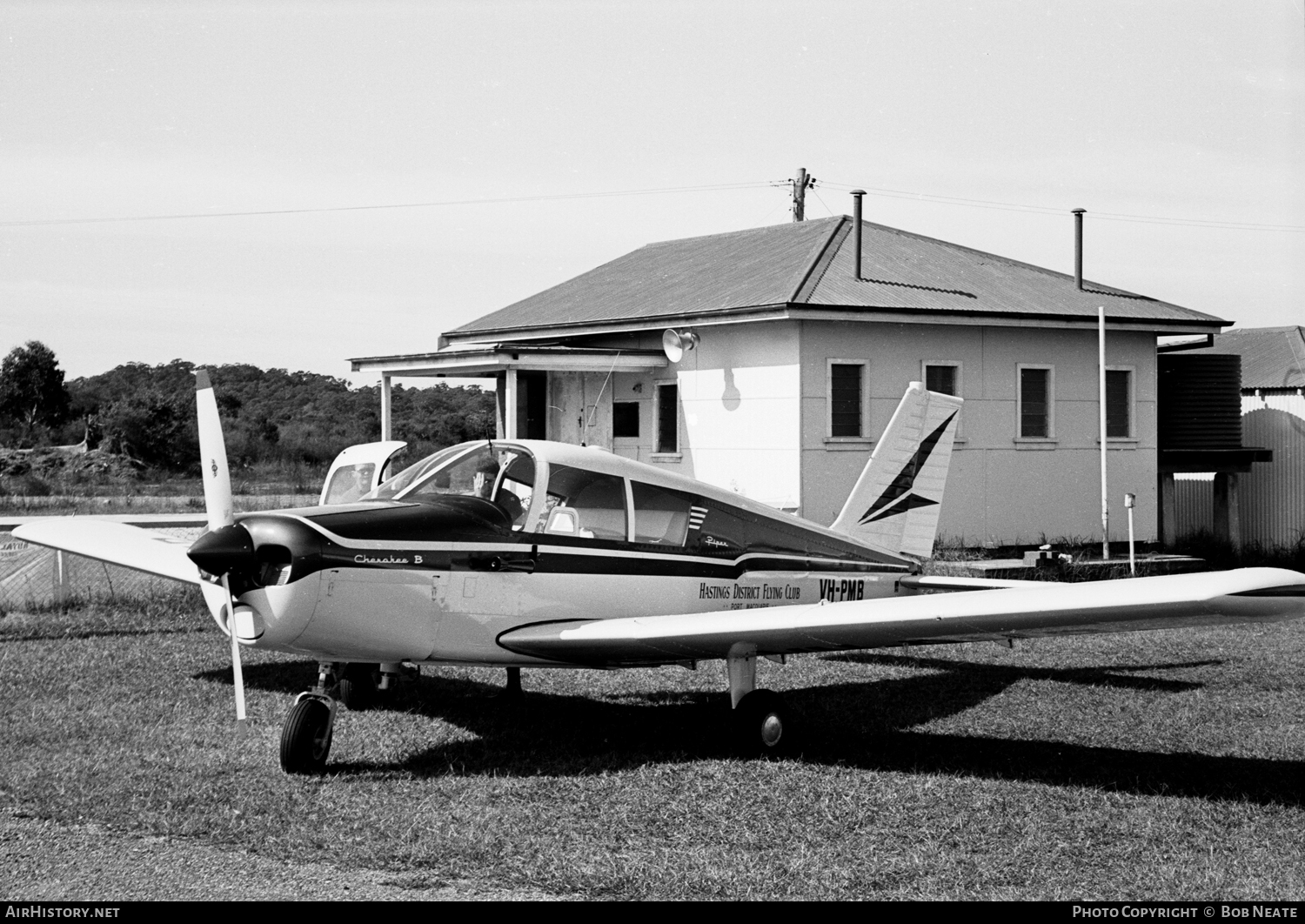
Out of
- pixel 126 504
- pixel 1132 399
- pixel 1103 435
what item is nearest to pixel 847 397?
pixel 1103 435

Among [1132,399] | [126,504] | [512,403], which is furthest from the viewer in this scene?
[126,504]

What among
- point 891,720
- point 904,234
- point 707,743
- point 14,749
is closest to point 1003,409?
point 904,234

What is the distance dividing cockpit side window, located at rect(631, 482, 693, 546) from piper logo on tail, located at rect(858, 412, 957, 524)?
2392 mm

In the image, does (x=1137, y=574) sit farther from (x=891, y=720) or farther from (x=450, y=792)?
(x=450, y=792)

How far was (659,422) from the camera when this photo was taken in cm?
2080

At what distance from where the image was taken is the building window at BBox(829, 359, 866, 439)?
18906mm

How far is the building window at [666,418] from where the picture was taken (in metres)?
20.7

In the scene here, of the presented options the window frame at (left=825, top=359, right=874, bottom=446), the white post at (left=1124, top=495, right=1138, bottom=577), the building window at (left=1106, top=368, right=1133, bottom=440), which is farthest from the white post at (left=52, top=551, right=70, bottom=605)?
the building window at (left=1106, top=368, right=1133, bottom=440)

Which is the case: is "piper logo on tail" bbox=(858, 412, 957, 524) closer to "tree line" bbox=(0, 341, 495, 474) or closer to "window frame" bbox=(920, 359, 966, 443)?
"window frame" bbox=(920, 359, 966, 443)

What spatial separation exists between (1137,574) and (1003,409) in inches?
125

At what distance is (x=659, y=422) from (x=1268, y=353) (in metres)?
23.3

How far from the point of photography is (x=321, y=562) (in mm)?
7422

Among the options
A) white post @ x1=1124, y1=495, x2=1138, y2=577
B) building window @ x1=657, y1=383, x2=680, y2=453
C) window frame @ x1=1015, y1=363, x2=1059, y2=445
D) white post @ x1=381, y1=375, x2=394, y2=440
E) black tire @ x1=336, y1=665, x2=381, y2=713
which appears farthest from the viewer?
white post @ x1=381, y1=375, x2=394, y2=440

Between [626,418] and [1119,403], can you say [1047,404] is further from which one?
[626,418]
